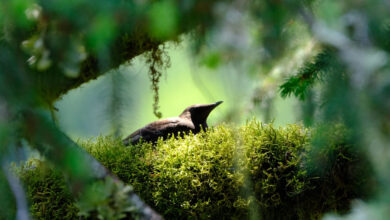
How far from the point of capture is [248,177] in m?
1.33

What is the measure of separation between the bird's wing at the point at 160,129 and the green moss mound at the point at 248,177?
192 millimetres

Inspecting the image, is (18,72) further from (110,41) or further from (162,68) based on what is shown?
Answer: (162,68)

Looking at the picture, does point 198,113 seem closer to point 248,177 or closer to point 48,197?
point 248,177

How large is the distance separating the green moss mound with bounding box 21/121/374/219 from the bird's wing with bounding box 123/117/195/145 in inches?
7.6

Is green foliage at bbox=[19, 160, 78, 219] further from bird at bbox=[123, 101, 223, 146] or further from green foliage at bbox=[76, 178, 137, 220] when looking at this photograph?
green foliage at bbox=[76, 178, 137, 220]

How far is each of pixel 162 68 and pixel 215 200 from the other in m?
0.64

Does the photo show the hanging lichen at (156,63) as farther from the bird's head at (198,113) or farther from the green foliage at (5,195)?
the green foliage at (5,195)

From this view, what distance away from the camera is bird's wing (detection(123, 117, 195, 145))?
5.69 feet

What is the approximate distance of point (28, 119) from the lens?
66cm

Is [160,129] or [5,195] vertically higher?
[160,129]

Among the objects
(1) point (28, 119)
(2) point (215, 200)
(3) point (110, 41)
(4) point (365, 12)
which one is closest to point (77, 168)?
(1) point (28, 119)

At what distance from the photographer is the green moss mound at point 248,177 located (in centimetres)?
133

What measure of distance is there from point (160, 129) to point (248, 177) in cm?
57

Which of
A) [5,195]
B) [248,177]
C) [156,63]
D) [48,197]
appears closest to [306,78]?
[248,177]
